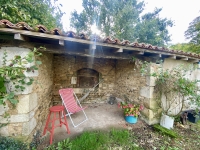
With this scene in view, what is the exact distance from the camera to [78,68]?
14.6 feet

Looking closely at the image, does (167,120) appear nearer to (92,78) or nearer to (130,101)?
(130,101)

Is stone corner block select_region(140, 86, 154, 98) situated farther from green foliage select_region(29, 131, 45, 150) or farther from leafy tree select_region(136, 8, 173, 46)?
leafy tree select_region(136, 8, 173, 46)

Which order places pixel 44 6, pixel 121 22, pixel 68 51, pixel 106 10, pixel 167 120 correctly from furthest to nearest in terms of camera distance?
pixel 106 10, pixel 121 22, pixel 44 6, pixel 167 120, pixel 68 51

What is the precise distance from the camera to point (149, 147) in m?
2.32

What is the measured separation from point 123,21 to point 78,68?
226 inches

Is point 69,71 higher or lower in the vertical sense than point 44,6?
lower

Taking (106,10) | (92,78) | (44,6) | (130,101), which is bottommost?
(130,101)

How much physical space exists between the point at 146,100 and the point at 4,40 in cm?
357

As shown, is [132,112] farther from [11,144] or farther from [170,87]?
[11,144]

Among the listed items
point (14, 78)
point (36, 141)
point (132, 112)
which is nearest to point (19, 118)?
point (36, 141)

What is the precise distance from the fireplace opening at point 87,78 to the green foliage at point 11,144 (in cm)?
286

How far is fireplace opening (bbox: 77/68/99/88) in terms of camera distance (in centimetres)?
465

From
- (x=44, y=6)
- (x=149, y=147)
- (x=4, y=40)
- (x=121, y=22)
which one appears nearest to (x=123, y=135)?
(x=149, y=147)

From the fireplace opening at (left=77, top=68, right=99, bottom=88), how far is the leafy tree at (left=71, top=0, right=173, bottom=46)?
4.59m
